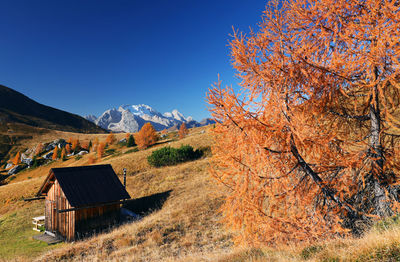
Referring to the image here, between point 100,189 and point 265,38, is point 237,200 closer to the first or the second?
point 265,38

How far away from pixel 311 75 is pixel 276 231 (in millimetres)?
4477

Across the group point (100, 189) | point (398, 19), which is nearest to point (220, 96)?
point (398, 19)

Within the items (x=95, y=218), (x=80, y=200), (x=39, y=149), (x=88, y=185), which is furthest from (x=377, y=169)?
(x=39, y=149)

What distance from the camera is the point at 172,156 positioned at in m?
37.8

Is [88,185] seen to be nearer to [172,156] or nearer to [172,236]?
[172,236]

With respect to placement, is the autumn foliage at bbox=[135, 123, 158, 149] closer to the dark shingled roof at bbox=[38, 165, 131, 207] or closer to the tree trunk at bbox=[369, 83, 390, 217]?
the dark shingled roof at bbox=[38, 165, 131, 207]

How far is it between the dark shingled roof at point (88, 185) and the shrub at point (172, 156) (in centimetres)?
1460

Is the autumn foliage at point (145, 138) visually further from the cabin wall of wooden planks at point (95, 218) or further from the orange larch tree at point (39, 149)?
the orange larch tree at point (39, 149)

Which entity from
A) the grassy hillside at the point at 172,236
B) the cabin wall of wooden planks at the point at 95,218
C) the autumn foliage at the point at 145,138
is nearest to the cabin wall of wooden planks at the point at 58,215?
the cabin wall of wooden planks at the point at 95,218

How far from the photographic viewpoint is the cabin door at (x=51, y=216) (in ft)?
67.6

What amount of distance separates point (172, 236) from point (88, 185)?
11629 millimetres

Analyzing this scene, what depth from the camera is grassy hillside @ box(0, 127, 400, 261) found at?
5.07 m

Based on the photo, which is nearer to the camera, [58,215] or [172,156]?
[58,215]

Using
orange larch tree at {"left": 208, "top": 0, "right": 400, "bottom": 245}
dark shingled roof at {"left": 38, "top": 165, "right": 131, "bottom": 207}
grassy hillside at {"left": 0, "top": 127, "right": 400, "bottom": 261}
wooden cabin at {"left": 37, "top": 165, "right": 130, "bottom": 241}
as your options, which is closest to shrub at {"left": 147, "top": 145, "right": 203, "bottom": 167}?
grassy hillside at {"left": 0, "top": 127, "right": 400, "bottom": 261}
